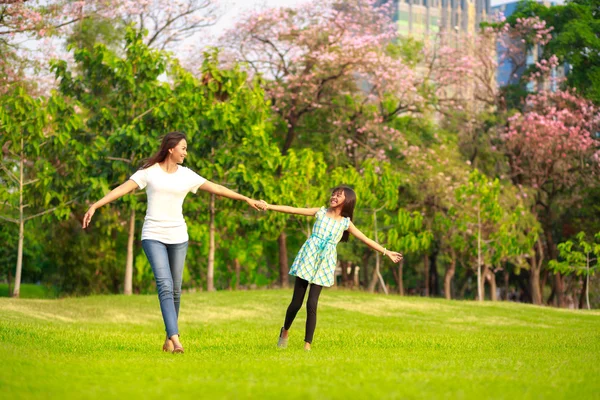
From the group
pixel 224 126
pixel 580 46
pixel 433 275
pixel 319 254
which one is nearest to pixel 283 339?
pixel 319 254

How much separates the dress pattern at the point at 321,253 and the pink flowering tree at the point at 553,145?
25.9m

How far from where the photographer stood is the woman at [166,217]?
9383 mm

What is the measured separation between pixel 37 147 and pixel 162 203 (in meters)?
15.1

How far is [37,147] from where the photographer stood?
23.5 meters

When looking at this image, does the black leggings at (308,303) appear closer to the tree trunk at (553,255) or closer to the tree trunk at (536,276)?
the tree trunk at (553,255)

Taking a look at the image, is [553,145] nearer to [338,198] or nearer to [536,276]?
[536,276]

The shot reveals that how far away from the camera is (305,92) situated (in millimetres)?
33562

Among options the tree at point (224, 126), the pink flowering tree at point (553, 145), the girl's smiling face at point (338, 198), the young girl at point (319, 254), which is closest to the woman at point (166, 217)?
the young girl at point (319, 254)

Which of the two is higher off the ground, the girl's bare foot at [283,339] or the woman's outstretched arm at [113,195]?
the woman's outstretched arm at [113,195]

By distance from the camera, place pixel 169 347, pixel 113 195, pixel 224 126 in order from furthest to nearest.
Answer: pixel 224 126 < pixel 169 347 < pixel 113 195

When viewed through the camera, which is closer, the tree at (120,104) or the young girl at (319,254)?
the young girl at (319,254)

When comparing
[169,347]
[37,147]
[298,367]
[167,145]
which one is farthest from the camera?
[37,147]

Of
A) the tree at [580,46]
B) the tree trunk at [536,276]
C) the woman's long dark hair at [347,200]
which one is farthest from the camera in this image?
the tree trunk at [536,276]

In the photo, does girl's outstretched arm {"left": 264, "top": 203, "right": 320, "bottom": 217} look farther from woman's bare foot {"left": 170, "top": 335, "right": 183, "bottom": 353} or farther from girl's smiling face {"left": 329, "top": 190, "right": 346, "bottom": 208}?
woman's bare foot {"left": 170, "top": 335, "right": 183, "bottom": 353}
